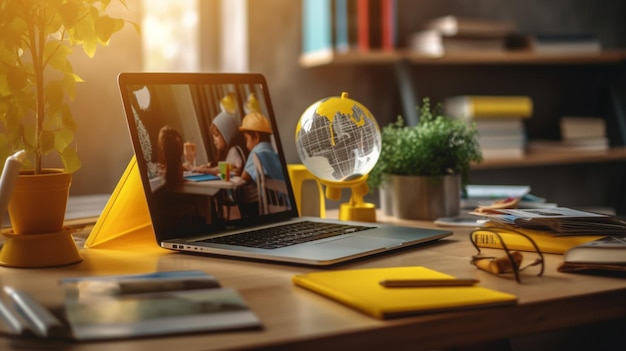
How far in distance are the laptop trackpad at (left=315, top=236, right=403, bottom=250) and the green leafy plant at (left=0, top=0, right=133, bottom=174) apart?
1.29 feet

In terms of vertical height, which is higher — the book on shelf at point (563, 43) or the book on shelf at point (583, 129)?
the book on shelf at point (563, 43)

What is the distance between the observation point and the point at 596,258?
0.95 m

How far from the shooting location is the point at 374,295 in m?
0.81

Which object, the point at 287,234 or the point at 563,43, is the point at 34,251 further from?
the point at 563,43

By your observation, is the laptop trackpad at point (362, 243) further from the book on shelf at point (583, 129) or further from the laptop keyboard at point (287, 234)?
the book on shelf at point (583, 129)

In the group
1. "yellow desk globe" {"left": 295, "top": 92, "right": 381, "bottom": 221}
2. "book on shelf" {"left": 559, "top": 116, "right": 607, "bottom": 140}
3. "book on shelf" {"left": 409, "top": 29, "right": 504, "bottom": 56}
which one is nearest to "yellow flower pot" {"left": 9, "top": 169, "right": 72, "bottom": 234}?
"yellow desk globe" {"left": 295, "top": 92, "right": 381, "bottom": 221}

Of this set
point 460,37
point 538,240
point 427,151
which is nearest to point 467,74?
point 460,37

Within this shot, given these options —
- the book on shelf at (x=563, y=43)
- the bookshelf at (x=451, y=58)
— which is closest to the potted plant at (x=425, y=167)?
the bookshelf at (x=451, y=58)

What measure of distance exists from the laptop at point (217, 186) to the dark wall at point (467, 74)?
1447mm

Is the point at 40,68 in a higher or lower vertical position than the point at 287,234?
higher

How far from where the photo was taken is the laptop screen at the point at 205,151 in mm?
1146

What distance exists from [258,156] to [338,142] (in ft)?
0.49

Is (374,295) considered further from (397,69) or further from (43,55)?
(397,69)

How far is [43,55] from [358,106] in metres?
0.58
